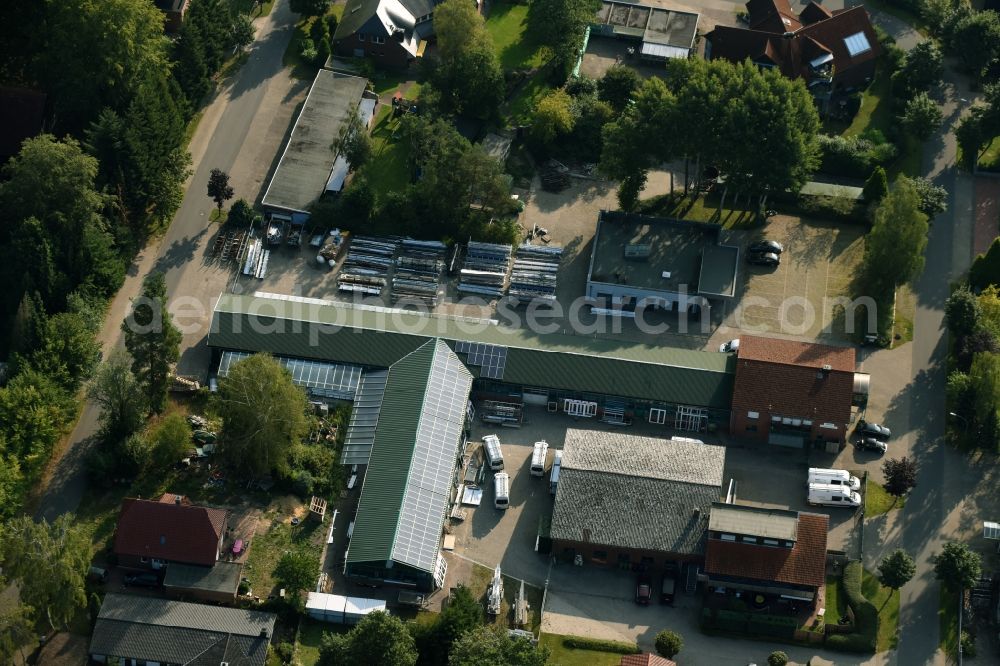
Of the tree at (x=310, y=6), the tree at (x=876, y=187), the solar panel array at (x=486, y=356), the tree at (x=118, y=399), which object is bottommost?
the tree at (x=118, y=399)

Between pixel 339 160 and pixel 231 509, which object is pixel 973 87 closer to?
pixel 339 160

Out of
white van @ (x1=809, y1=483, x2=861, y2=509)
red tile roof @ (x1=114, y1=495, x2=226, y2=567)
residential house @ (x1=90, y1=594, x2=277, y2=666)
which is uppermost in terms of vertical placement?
white van @ (x1=809, y1=483, x2=861, y2=509)

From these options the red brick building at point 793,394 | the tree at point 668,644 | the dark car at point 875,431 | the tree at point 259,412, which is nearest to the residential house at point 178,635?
the tree at point 259,412

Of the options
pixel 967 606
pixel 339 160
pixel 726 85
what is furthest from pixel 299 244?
pixel 967 606

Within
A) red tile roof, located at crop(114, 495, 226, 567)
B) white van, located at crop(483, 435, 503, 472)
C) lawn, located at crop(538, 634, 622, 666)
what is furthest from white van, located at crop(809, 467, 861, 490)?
red tile roof, located at crop(114, 495, 226, 567)

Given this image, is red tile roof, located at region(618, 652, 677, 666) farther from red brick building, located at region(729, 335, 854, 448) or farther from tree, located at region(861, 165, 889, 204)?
tree, located at region(861, 165, 889, 204)

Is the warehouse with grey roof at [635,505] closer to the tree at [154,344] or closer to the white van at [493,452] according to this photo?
the white van at [493,452]

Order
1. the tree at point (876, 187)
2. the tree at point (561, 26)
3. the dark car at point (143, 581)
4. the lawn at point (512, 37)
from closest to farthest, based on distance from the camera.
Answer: the dark car at point (143, 581)
the tree at point (876, 187)
the tree at point (561, 26)
the lawn at point (512, 37)
